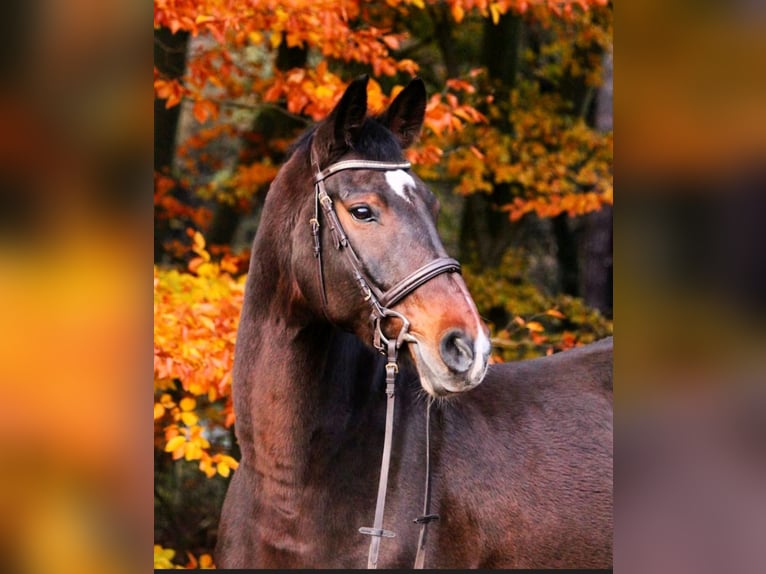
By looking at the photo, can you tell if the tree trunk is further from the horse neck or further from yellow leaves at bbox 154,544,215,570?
the horse neck

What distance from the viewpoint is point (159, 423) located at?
535cm

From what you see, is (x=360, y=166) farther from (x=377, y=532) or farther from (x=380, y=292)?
(x=377, y=532)

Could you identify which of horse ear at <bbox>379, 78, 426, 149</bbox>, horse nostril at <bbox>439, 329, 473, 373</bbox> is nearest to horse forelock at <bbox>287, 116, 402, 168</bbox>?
horse ear at <bbox>379, 78, 426, 149</bbox>

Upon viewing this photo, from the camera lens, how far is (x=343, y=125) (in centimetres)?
287

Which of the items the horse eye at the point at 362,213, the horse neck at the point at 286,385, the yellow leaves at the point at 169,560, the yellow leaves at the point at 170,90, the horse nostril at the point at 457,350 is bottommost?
the yellow leaves at the point at 169,560

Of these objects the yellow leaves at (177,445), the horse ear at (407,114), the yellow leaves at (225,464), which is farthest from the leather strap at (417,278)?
the yellow leaves at (225,464)

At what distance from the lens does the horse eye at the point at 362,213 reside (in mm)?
2756

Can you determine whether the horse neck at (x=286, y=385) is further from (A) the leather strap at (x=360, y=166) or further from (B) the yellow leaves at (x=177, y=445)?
(B) the yellow leaves at (x=177, y=445)

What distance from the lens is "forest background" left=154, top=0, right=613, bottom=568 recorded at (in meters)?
5.39
